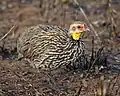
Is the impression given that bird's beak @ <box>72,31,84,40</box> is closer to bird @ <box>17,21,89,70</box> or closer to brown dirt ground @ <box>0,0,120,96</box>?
bird @ <box>17,21,89,70</box>

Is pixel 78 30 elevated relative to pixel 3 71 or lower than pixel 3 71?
elevated

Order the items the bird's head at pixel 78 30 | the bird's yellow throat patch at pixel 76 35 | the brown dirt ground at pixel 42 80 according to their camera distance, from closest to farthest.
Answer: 1. the brown dirt ground at pixel 42 80
2. the bird's head at pixel 78 30
3. the bird's yellow throat patch at pixel 76 35

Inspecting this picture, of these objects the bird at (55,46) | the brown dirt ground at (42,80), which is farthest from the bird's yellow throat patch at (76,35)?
the brown dirt ground at (42,80)

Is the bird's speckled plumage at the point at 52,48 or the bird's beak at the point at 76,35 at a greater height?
the bird's beak at the point at 76,35

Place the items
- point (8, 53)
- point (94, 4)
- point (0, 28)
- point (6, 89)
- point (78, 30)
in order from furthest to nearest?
point (94, 4) → point (0, 28) → point (8, 53) → point (78, 30) → point (6, 89)

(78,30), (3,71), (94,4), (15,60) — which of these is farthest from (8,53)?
(94,4)

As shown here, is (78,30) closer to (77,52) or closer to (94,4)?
(77,52)

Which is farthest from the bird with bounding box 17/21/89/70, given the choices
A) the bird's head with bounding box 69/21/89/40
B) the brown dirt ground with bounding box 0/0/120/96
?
the brown dirt ground with bounding box 0/0/120/96

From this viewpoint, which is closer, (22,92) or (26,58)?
(22,92)

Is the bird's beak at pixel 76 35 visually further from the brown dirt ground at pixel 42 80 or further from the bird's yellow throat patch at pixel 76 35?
the brown dirt ground at pixel 42 80
